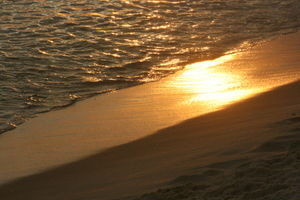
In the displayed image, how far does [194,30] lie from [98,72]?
3271 mm

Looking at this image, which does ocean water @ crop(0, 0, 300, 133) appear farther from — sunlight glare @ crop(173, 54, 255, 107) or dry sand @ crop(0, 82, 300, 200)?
dry sand @ crop(0, 82, 300, 200)

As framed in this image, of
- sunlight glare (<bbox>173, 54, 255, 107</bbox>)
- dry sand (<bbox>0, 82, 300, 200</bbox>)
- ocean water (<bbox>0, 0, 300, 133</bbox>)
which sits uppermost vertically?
ocean water (<bbox>0, 0, 300, 133</bbox>)

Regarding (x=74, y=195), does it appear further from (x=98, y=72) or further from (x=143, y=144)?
(x=98, y=72)

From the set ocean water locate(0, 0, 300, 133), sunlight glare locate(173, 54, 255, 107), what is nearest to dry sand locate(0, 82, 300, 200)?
sunlight glare locate(173, 54, 255, 107)

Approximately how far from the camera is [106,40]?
11172mm

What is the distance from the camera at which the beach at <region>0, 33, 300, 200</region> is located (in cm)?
496

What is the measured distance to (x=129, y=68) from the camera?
9.70 metres

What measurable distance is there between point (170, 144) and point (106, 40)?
5.33 meters

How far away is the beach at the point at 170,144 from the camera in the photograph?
16.3 feet

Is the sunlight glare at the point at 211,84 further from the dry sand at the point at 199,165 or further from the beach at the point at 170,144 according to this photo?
the dry sand at the point at 199,165

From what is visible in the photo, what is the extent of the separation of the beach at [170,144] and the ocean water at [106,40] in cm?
61

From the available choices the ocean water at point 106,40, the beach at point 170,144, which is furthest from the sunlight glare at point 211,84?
the ocean water at point 106,40

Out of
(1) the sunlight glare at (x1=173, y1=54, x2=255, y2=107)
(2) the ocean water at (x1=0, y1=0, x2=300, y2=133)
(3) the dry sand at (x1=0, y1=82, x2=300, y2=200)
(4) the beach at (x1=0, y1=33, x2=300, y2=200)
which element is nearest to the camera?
(3) the dry sand at (x1=0, y1=82, x2=300, y2=200)

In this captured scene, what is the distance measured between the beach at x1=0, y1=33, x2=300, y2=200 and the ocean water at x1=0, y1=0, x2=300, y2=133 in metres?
0.61
